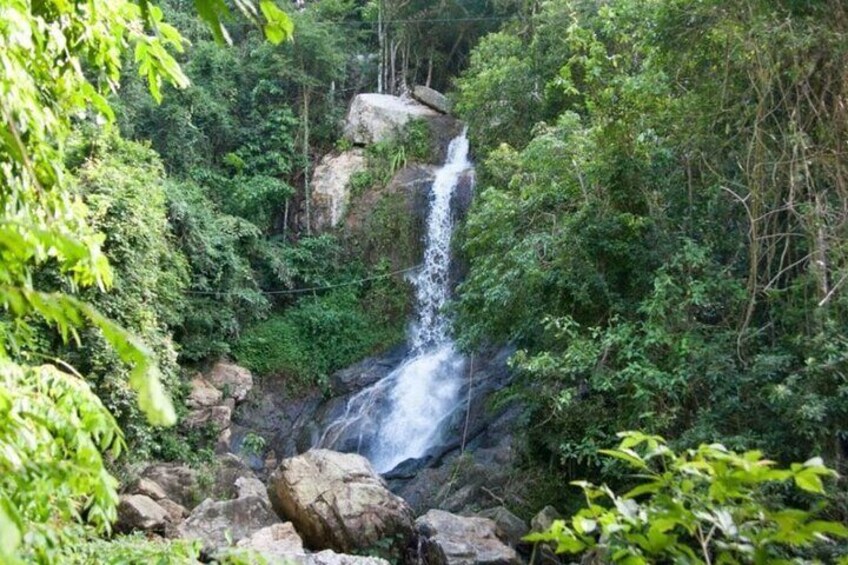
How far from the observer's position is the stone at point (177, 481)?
10.1 meters

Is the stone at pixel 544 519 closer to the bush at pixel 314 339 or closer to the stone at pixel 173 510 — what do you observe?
the stone at pixel 173 510

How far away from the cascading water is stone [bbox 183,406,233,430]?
1893 millimetres

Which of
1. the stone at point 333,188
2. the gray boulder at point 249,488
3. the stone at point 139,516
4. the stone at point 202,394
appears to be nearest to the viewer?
the stone at point 139,516

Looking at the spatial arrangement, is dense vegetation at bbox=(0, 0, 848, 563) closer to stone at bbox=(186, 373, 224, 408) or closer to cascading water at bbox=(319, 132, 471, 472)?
stone at bbox=(186, 373, 224, 408)

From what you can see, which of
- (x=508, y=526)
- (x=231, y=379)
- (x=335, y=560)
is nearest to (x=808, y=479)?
(x=335, y=560)

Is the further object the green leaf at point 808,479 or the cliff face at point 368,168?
the cliff face at point 368,168

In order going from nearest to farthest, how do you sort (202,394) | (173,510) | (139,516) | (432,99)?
(139,516)
(173,510)
(202,394)
(432,99)

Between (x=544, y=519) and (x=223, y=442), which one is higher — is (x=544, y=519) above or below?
above

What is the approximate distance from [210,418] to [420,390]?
12.9ft

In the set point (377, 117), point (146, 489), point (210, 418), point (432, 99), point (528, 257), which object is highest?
point (432, 99)

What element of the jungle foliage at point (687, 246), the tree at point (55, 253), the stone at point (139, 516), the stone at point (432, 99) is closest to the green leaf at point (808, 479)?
the tree at point (55, 253)

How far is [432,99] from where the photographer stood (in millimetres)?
18875

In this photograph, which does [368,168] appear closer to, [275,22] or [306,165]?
[306,165]

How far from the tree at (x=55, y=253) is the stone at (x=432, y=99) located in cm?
1686
